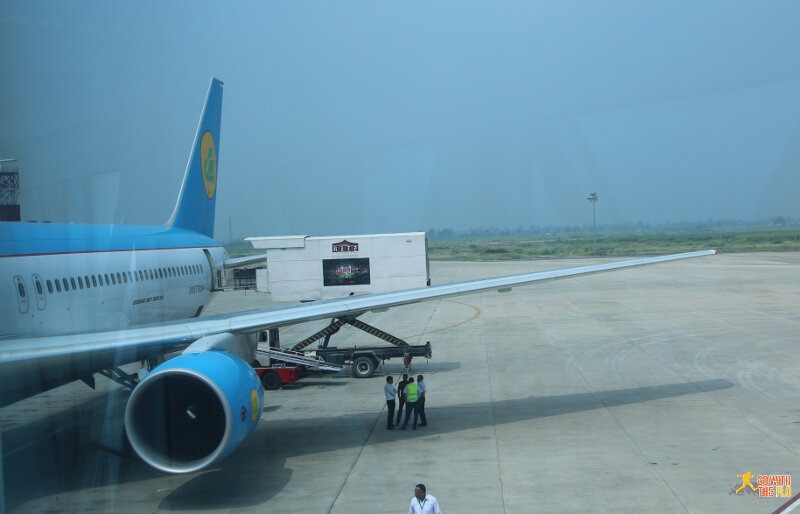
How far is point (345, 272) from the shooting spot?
21.1 m

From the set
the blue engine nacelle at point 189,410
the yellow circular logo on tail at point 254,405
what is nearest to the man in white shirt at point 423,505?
the blue engine nacelle at point 189,410

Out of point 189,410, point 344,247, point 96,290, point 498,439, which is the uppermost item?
point 344,247

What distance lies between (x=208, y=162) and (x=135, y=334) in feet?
33.6

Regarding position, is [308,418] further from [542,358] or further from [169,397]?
[542,358]

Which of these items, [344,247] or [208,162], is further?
[344,247]

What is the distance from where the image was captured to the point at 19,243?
9.38 metres

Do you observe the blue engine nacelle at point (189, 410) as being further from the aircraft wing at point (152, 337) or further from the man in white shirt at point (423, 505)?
the man in white shirt at point (423, 505)

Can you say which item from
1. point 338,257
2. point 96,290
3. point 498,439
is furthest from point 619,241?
point 96,290

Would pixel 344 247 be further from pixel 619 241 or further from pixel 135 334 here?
pixel 619 241

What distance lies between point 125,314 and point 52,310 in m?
2.84

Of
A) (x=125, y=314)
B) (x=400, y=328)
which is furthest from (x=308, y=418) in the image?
(x=400, y=328)

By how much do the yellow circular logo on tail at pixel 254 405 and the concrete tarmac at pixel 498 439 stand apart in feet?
3.78

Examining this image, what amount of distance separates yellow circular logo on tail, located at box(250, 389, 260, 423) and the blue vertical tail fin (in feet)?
29.3

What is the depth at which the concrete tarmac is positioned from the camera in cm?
950
